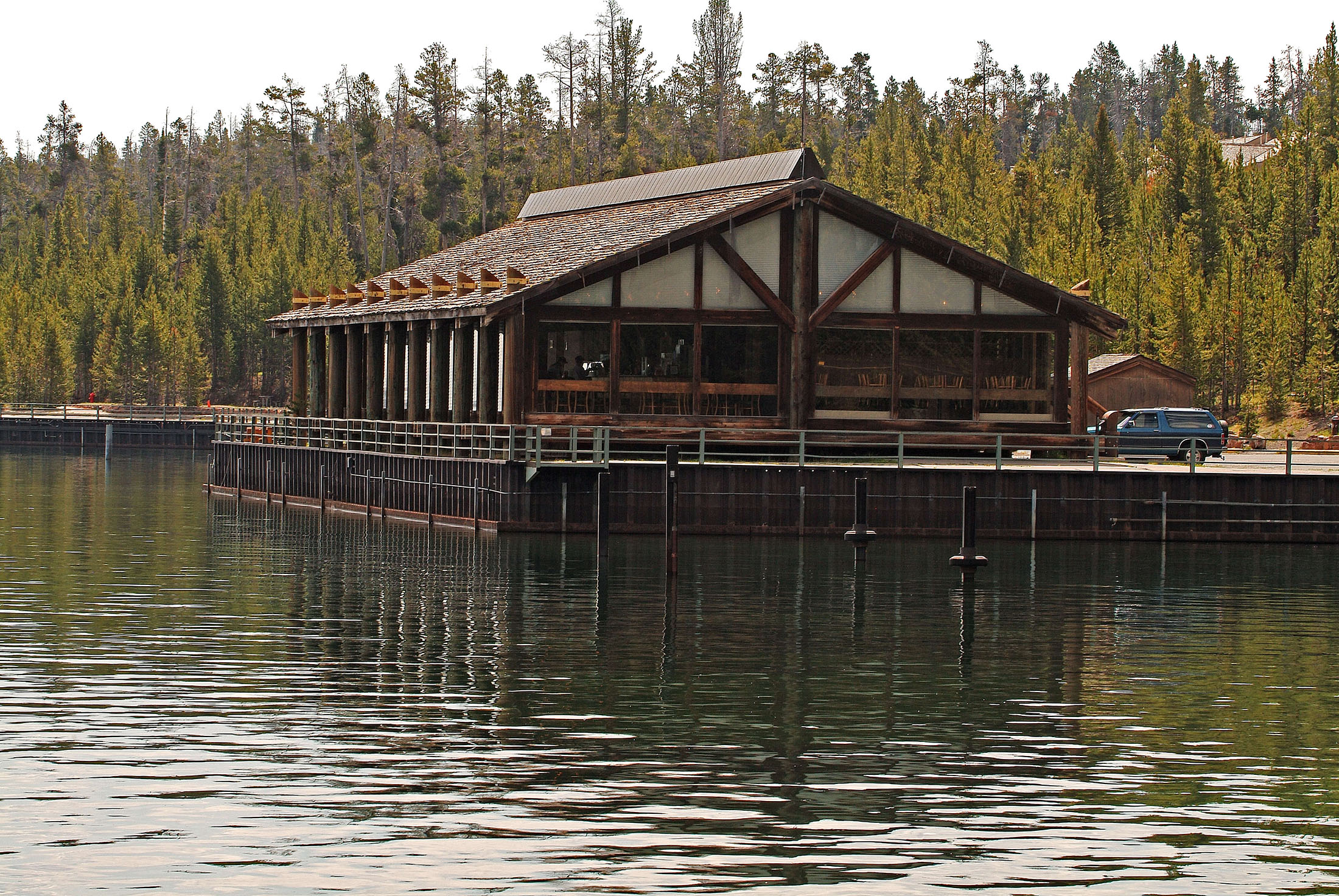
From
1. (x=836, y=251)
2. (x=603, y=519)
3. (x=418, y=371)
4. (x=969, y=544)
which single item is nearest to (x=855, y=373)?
(x=836, y=251)

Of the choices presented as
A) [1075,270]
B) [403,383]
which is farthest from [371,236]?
[403,383]

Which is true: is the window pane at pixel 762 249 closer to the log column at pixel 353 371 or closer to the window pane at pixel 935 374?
the window pane at pixel 935 374

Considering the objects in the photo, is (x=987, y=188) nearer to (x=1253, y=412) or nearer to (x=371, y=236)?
(x=1253, y=412)

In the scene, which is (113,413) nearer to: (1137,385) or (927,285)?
(1137,385)

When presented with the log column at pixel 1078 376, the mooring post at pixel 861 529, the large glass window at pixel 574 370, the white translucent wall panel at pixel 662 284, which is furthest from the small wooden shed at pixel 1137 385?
the mooring post at pixel 861 529

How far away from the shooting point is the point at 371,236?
151 metres

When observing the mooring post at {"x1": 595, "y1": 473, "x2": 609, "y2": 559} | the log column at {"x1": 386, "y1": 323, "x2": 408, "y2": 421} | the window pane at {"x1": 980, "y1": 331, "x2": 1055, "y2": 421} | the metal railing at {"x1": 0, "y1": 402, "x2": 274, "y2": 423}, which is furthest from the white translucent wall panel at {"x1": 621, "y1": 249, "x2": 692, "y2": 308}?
the metal railing at {"x1": 0, "y1": 402, "x2": 274, "y2": 423}

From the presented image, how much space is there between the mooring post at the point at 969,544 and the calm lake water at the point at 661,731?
561 mm

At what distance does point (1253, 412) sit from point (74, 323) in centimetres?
9629

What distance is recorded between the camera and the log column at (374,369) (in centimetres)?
5606

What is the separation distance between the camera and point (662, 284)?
1827 inches

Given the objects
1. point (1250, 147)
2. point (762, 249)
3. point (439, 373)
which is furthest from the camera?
point (1250, 147)

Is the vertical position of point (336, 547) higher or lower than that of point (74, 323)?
lower

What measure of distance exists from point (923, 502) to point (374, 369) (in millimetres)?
21899
